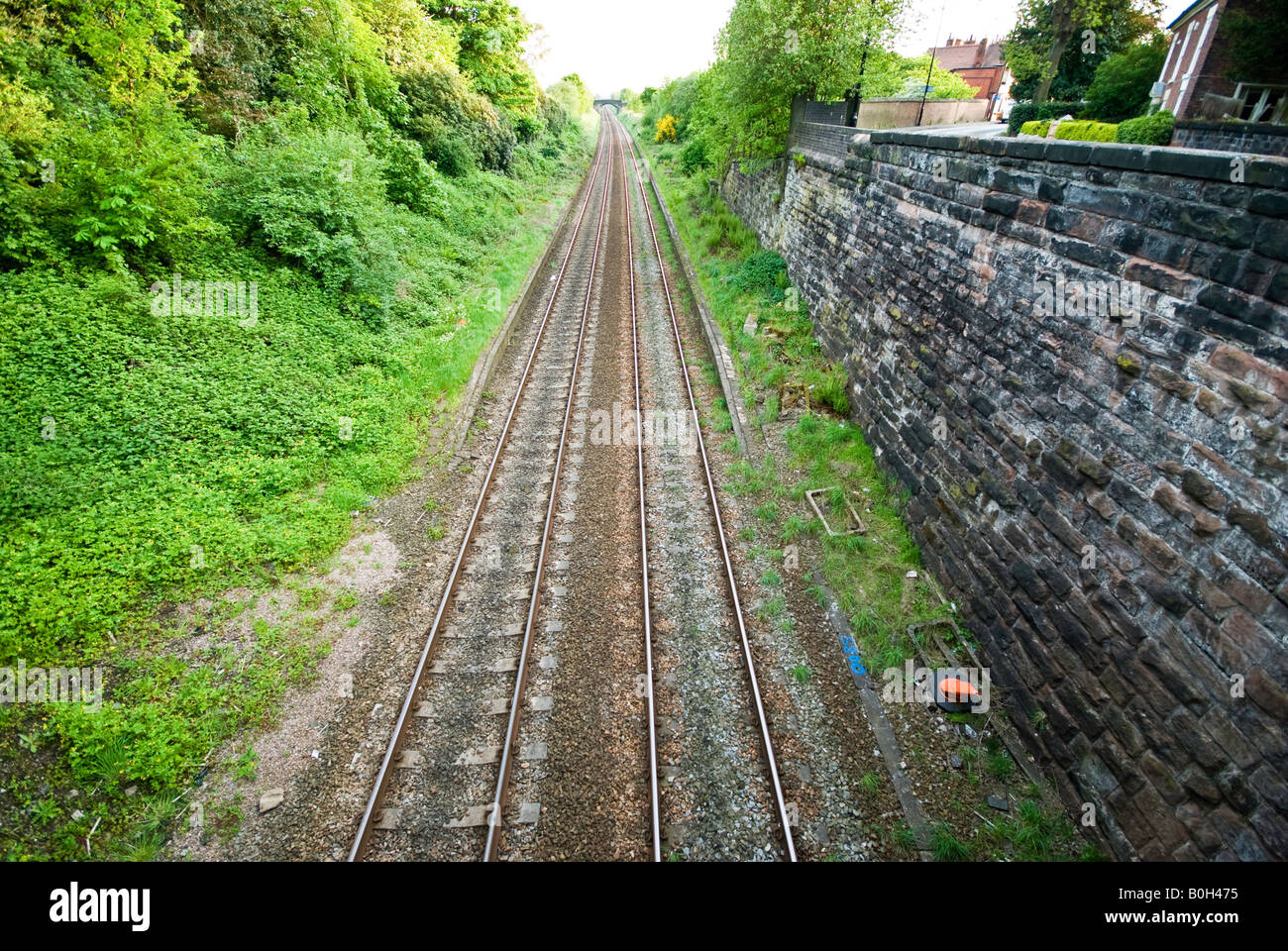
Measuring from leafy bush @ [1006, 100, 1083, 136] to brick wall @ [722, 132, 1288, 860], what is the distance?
276 inches

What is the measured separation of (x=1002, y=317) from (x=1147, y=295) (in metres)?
1.96

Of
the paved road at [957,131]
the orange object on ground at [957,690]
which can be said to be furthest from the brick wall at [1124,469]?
the paved road at [957,131]

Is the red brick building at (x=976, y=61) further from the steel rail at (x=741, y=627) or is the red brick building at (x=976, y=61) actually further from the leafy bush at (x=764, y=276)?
the steel rail at (x=741, y=627)

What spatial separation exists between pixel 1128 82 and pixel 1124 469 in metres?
15.2

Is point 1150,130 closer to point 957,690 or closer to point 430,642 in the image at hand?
point 957,690

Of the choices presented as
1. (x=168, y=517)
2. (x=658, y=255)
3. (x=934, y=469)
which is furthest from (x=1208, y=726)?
(x=658, y=255)

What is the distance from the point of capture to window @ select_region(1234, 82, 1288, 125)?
12.2 meters

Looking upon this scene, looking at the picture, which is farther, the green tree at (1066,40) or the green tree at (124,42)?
the green tree at (1066,40)

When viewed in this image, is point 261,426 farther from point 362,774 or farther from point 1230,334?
point 1230,334

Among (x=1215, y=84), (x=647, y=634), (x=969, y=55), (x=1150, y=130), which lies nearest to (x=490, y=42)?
(x=1215, y=84)

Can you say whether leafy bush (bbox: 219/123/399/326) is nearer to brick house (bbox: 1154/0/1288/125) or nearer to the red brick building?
brick house (bbox: 1154/0/1288/125)

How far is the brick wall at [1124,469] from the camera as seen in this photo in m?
4.05

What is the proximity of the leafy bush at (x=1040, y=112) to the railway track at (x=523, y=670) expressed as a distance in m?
10.1
